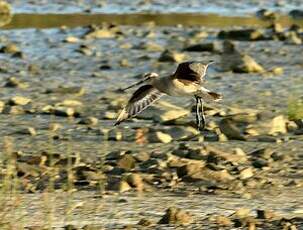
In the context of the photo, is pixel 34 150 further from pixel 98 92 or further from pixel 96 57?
pixel 96 57

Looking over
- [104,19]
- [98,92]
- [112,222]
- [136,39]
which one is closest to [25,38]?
[136,39]

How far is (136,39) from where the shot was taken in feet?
59.7

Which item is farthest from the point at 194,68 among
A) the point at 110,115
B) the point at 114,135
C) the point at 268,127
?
the point at 110,115

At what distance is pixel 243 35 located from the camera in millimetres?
18281

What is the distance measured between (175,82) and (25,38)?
988cm

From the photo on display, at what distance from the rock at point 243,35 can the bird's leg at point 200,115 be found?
26.3 feet

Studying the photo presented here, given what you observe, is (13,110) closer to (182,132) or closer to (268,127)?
(182,132)

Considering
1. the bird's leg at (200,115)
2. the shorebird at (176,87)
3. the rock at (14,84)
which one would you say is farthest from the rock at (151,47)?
the shorebird at (176,87)

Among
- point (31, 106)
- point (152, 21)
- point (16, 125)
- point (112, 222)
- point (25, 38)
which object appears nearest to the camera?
point (112, 222)

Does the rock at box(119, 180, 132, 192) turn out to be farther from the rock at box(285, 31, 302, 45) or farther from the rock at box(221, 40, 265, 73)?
the rock at box(285, 31, 302, 45)

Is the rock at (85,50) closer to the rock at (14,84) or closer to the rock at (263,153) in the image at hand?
the rock at (14,84)

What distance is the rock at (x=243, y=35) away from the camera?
18062 millimetres

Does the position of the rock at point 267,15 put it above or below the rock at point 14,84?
above

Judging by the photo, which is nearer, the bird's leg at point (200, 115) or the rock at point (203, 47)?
the bird's leg at point (200, 115)
